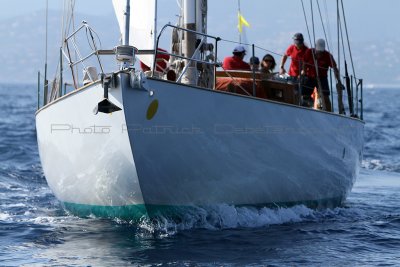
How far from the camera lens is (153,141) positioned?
9789 millimetres

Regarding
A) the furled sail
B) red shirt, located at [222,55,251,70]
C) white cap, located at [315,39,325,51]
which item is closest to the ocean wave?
the furled sail

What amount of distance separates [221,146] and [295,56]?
3.55 m

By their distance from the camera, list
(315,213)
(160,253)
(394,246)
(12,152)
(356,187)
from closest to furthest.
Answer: (160,253), (394,246), (315,213), (356,187), (12,152)

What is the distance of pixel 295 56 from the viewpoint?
1352 cm

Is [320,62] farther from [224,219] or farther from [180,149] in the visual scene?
[180,149]

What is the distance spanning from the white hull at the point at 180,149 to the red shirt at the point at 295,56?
150 cm

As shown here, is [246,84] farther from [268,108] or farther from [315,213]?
[315,213]

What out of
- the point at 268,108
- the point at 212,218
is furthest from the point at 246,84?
the point at 212,218

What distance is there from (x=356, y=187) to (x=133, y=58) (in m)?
7.78

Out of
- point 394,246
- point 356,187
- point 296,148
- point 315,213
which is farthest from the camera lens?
point 356,187

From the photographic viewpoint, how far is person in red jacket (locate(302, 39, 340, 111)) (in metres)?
13.4

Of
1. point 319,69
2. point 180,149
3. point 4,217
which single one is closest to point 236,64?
point 319,69

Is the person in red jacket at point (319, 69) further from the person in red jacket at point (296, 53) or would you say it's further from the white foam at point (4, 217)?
the white foam at point (4, 217)

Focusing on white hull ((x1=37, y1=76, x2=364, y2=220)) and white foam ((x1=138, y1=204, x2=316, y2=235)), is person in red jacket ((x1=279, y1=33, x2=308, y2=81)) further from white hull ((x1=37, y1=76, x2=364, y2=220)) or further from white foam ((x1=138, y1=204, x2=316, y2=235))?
white foam ((x1=138, y1=204, x2=316, y2=235))
